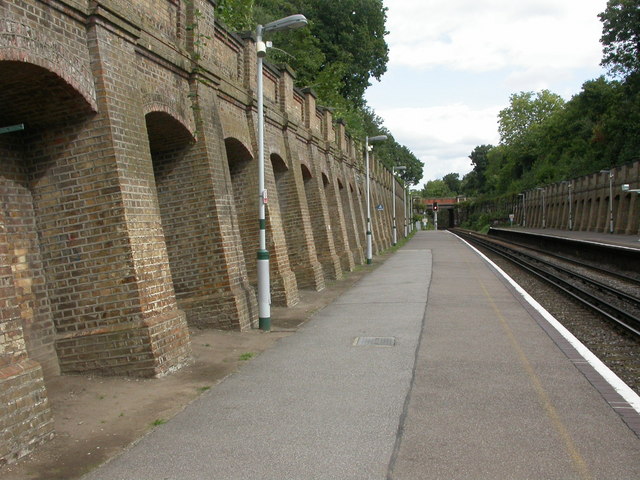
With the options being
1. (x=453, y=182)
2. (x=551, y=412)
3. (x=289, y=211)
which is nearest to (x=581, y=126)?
(x=289, y=211)

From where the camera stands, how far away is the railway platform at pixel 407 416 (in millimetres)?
4273

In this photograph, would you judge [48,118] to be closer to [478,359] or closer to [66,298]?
[66,298]

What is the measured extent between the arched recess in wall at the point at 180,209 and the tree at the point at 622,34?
5725cm

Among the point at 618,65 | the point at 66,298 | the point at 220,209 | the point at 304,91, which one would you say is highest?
the point at 618,65

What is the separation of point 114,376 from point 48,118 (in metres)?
3.16

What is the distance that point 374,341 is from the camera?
29.3 feet

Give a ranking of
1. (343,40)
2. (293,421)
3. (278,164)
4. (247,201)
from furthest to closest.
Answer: (343,40)
(278,164)
(247,201)
(293,421)

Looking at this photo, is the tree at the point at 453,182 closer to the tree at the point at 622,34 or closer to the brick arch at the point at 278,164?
the tree at the point at 622,34

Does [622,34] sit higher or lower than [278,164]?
higher

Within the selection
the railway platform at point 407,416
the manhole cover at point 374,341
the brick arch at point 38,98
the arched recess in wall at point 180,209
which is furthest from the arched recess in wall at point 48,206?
the manhole cover at point 374,341

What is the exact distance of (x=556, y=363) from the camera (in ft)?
24.0

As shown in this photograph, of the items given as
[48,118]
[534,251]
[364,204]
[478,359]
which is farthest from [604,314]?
[534,251]

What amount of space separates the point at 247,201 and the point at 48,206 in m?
6.09

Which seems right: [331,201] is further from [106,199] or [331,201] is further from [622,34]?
[622,34]
